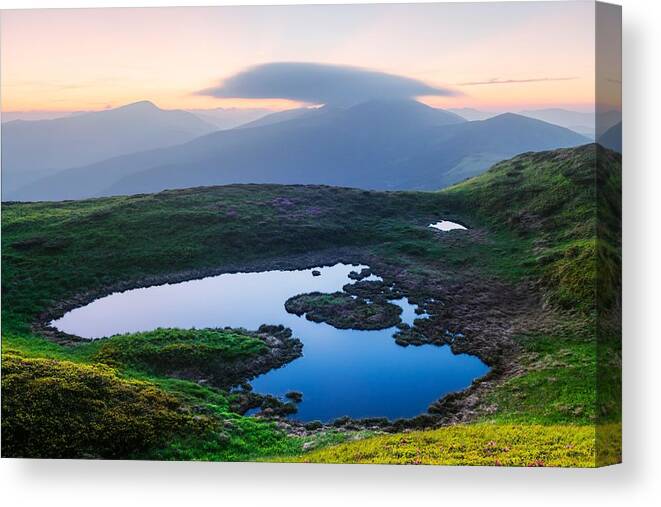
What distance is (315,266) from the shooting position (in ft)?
64.6

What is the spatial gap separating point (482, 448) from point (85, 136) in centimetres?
1438

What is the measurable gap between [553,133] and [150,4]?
36.4 ft

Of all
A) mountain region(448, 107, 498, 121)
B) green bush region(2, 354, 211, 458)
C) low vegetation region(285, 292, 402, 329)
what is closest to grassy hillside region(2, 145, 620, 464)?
green bush region(2, 354, 211, 458)

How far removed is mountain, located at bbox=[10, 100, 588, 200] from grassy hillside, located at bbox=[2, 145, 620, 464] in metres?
0.81

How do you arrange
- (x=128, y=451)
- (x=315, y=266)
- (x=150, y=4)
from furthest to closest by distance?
Result: (x=315, y=266) < (x=150, y=4) < (x=128, y=451)

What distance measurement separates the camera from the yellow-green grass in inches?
526

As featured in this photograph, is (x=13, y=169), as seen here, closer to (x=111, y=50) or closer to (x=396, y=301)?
(x=111, y=50)

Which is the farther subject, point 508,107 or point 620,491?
point 508,107

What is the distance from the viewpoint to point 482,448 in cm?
1365

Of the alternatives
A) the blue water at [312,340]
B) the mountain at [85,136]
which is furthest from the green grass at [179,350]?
the mountain at [85,136]

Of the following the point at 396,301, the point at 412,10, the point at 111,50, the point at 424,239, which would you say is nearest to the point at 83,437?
the point at 396,301

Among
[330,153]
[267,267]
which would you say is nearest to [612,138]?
[330,153]

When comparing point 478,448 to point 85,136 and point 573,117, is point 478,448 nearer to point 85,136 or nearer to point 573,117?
point 573,117

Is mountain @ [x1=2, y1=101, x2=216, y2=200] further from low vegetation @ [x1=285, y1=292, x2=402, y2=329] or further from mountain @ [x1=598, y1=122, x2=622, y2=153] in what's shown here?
mountain @ [x1=598, y1=122, x2=622, y2=153]
